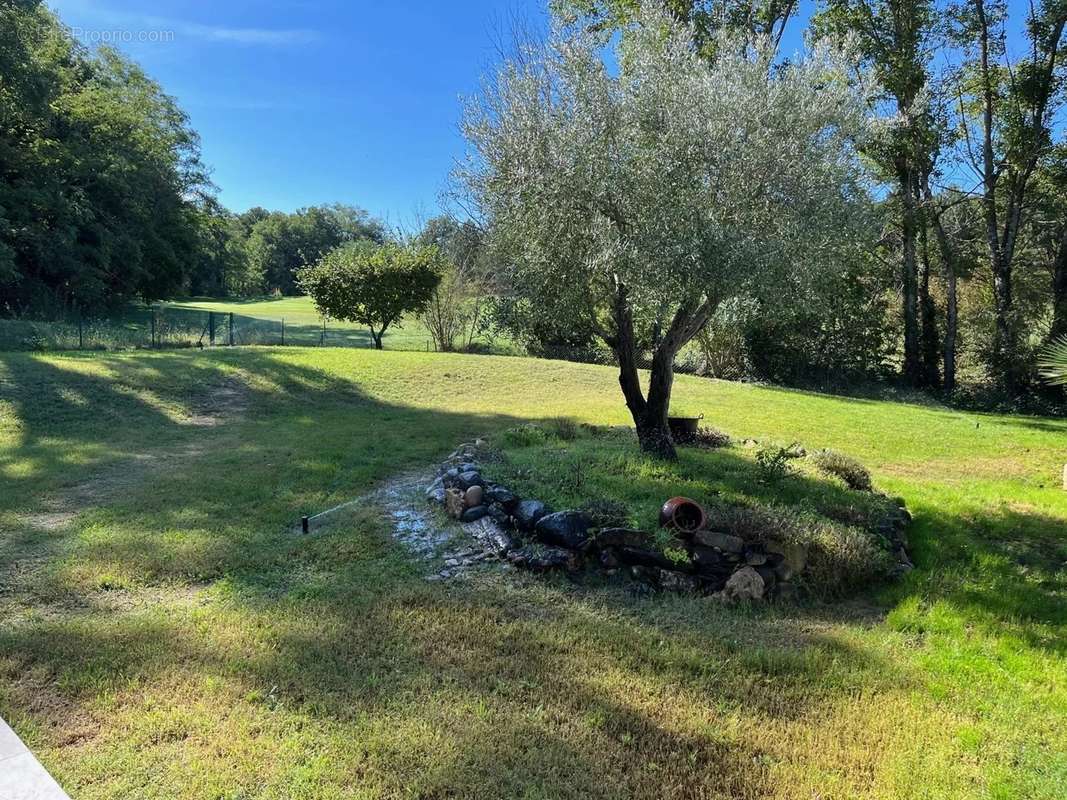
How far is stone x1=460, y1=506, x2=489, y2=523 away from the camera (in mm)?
5547

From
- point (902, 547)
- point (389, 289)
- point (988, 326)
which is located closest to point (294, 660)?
point (902, 547)

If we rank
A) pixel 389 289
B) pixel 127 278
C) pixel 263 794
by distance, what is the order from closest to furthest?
1. pixel 263 794
2. pixel 389 289
3. pixel 127 278

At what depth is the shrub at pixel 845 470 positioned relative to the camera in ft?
24.1

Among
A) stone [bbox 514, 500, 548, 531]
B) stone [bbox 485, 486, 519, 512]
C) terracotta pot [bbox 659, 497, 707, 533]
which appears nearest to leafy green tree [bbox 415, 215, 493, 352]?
stone [bbox 485, 486, 519, 512]

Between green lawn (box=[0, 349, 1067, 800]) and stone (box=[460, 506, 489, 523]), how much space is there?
762 millimetres

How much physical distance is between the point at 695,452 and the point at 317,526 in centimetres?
482

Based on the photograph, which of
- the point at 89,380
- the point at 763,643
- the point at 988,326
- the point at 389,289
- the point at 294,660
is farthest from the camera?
the point at 389,289

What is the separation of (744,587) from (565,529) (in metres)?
1.42

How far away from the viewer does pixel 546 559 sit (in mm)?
4797

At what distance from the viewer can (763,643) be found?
3891 mm

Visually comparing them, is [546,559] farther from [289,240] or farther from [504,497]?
[289,240]

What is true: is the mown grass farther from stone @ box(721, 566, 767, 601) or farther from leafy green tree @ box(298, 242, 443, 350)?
stone @ box(721, 566, 767, 601)

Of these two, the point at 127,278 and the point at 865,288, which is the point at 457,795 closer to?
the point at 865,288

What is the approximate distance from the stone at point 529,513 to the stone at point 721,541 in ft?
4.20
